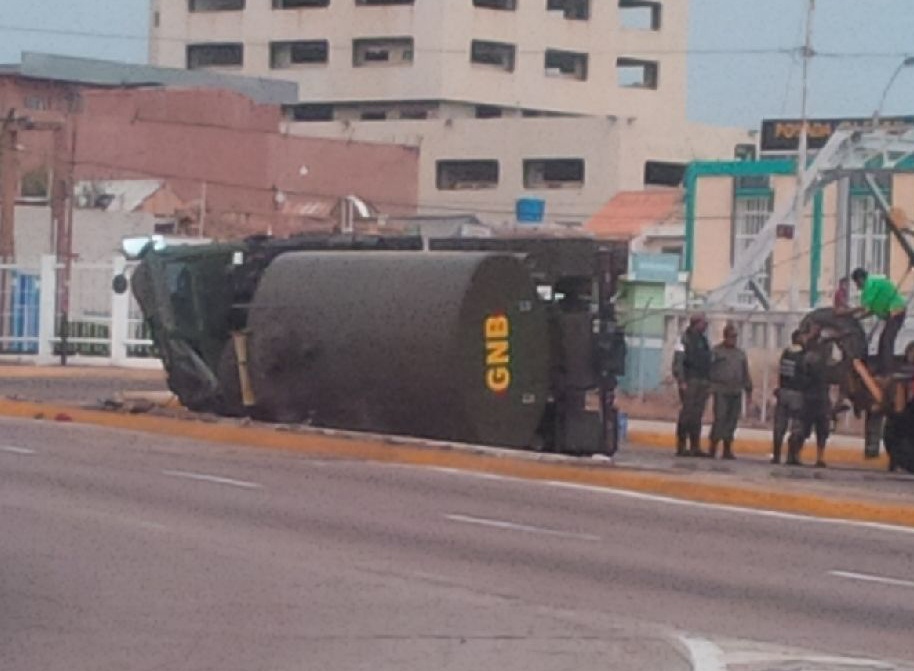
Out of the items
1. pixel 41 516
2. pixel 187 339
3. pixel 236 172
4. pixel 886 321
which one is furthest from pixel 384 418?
pixel 236 172

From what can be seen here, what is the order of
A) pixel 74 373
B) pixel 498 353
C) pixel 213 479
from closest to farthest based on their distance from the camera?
pixel 213 479
pixel 498 353
pixel 74 373

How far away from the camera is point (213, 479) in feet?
68.7

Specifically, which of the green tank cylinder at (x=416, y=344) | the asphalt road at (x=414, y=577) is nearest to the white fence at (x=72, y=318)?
the green tank cylinder at (x=416, y=344)

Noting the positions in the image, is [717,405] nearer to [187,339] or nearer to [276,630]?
[187,339]

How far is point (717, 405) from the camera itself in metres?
27.5

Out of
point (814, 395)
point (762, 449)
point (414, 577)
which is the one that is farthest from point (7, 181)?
point (414, 577)

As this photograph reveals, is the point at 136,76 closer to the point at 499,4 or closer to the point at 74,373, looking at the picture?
the point at 499,4

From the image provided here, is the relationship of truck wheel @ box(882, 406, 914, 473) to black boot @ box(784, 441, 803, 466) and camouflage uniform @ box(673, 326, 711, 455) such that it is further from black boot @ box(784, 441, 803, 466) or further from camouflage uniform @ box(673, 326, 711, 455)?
camouflage uniform @ box(673, 326, 711, 455)

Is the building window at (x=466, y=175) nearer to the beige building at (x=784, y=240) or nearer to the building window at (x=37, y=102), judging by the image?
the building window at (x=37, y=102)

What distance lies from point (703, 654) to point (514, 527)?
642cm

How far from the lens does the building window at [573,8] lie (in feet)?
324

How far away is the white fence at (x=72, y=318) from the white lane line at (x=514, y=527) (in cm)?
2468

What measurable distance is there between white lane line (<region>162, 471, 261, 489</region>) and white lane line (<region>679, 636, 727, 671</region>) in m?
8.87

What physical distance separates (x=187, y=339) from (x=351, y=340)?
358 cm
